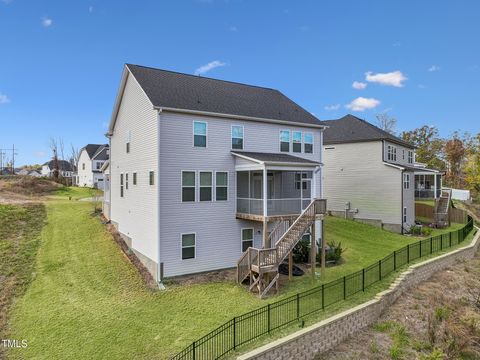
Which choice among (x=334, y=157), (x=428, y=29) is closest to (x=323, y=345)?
(x=334, y=157)

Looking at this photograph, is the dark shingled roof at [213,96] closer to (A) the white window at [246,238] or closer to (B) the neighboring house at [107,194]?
(A) the white window at [246,238]

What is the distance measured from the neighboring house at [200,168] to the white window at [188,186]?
1.9 inches

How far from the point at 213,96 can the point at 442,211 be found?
24.7 metres

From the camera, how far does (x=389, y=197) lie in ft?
83.5

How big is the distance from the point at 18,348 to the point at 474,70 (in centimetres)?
4161

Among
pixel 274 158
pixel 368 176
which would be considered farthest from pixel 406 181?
pixel 274 158

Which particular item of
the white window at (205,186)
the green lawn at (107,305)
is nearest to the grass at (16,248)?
the green lawn at (107,305)

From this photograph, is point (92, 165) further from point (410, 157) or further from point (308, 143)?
point (410, 157)

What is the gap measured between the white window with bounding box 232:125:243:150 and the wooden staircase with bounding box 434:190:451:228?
866 inches

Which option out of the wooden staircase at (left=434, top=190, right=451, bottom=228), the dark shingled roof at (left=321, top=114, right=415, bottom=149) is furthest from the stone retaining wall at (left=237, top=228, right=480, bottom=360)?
the wooden staircase at (left=434, top=190, right=451, bottom=228)

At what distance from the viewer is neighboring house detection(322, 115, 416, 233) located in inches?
996

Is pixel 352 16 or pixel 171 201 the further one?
pixel 352 16

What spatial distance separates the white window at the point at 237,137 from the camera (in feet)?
54.4

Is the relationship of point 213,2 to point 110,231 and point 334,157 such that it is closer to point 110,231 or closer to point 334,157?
point 334,157
